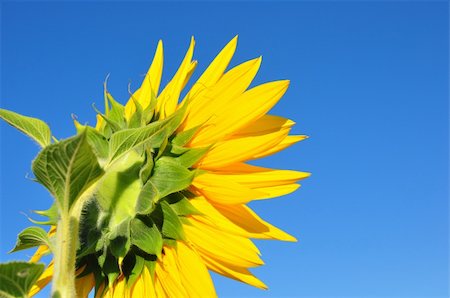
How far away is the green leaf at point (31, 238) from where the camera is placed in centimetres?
180

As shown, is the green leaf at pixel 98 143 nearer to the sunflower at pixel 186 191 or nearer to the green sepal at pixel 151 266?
the sunflower at pixel 186 191

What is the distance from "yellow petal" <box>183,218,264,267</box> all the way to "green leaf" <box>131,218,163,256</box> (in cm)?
17

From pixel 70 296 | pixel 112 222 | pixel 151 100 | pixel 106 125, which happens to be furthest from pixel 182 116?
pixel 70 296

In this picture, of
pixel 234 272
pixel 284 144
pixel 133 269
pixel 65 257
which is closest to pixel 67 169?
pixel 65 257

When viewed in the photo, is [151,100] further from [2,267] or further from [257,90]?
[2,267]

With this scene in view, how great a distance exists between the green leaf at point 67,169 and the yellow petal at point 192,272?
867 mm

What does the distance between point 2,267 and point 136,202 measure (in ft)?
2.81

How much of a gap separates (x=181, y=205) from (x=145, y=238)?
8.1 inches

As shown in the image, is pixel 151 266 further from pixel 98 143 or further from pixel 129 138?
pixel 129 138

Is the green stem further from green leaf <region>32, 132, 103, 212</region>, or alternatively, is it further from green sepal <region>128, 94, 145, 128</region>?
green sepal <region>128, 94, 145, 128</region>

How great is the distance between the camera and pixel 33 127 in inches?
68.1

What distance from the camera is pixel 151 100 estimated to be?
2420 mm

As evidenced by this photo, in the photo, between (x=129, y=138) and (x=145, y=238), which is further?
(x=145, y=238)

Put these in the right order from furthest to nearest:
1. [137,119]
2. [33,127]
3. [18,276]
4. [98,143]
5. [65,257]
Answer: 1. [137,119]
2. [98,143]
3. [33,127]
4. [65,257]
5. [18,276]
